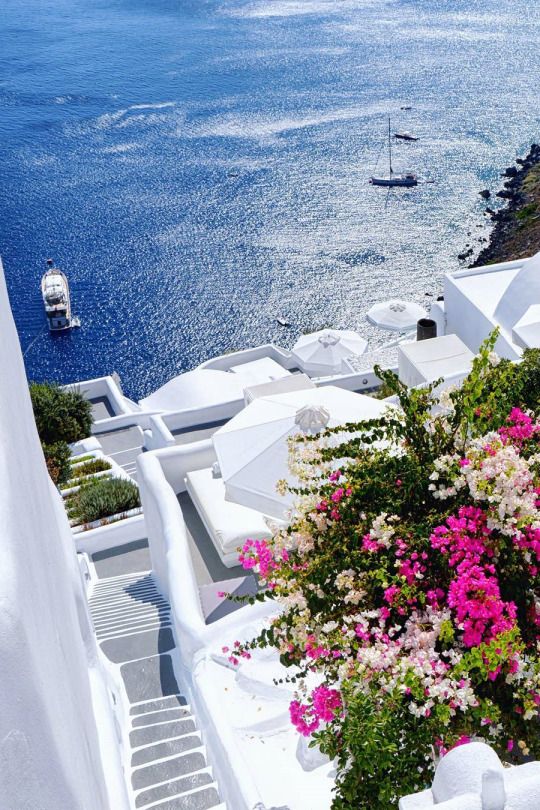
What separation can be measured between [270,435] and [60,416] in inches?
569

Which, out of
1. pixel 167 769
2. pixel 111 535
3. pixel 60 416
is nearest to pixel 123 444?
pixel 60 416

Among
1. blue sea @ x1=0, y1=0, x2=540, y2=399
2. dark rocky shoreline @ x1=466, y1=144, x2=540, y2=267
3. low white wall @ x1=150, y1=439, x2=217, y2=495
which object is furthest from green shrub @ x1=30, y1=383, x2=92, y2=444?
dark rocky shoreline @ x1=466, y1=144, x2=540, y2=267

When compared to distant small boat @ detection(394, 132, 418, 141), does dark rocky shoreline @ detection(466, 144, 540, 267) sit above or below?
below

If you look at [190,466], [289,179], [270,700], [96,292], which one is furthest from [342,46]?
[270,700]

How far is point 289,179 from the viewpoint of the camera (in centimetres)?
7588

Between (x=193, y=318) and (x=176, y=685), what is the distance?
49039 mm

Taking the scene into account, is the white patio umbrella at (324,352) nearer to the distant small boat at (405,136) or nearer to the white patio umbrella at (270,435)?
the white patio umbrella at (270,435)

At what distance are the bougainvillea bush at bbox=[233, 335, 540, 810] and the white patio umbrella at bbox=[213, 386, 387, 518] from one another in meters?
7.95

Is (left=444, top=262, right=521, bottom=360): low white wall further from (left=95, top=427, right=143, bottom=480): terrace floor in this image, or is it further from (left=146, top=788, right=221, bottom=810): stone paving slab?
(left=146, top=788, right=221, bottom=810): stone paving slab

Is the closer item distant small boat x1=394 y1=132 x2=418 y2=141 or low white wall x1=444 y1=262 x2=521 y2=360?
low white wall x1=444 y1=262 x2=521 y2=360

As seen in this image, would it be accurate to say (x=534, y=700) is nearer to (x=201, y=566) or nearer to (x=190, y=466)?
(x=201, y=566)

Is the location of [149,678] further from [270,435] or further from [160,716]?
[270,435]

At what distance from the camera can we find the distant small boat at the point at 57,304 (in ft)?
190

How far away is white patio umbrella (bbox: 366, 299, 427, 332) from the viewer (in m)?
46.6
